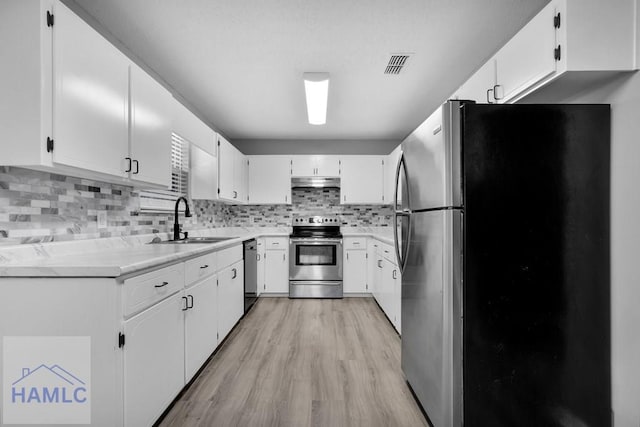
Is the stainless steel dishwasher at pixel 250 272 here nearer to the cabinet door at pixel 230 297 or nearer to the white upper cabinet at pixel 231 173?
the cabinet door at pixel 230 297

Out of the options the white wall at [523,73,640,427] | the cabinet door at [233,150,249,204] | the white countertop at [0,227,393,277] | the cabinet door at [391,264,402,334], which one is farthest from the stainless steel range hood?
the white wall at [523,73,640,427]

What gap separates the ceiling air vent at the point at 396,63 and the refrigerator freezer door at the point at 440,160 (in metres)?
1.01

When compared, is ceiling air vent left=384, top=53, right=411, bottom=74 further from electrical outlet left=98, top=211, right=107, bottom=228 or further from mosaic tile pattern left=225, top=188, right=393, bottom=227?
mosaic tile pattern left=225, top=188, right=393, bottom=227

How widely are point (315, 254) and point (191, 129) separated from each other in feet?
7.93

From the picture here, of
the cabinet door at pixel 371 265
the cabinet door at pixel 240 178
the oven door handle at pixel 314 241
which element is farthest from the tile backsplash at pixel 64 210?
the cabinet door at pixel 371 265

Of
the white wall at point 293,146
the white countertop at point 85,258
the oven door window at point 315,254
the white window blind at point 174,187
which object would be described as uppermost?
the white wall at point 293,146

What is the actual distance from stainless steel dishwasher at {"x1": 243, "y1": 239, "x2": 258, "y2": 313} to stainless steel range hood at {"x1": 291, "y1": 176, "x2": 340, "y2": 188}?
1.28 metres

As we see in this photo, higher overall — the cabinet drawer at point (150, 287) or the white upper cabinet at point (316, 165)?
the white upper cabinet at point (316, 165)

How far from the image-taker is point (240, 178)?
14.6 feet

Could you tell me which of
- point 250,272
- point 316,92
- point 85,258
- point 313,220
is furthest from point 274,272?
point 85,258

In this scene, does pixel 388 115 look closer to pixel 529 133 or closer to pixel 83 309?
pixel 529 133

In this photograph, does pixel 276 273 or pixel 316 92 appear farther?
pixel 276 273

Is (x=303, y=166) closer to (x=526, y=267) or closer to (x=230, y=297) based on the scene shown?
(x=230, y=297)

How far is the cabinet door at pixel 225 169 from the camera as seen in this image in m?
3.63
